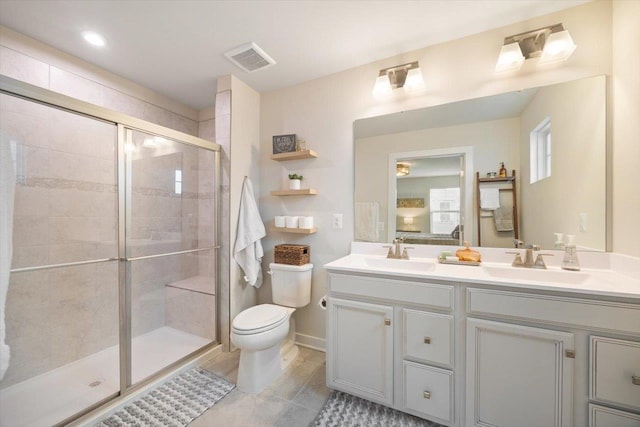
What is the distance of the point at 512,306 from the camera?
120 cm

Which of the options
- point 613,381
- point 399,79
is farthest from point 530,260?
point 399,79

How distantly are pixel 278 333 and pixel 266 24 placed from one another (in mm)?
2098

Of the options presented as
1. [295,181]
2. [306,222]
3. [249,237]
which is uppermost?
[295,181]

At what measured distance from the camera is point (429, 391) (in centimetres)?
136

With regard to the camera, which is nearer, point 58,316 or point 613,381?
point 613,381

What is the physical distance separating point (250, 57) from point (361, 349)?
2.24 m

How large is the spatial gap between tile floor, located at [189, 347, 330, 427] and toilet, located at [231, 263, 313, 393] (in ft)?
0.25

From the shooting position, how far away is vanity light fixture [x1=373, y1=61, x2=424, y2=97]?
1.83 metres

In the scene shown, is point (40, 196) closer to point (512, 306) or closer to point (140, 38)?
point (140, 38)

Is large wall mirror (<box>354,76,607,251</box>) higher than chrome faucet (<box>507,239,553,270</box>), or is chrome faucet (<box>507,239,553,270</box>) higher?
large wall mirror (<box>354,76,607,251</box>)

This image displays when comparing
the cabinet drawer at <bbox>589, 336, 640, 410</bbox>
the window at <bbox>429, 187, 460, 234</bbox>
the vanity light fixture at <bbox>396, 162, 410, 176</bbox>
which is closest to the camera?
the cabinet drawer at <bbox>589, 336, 640, 410</bbox>

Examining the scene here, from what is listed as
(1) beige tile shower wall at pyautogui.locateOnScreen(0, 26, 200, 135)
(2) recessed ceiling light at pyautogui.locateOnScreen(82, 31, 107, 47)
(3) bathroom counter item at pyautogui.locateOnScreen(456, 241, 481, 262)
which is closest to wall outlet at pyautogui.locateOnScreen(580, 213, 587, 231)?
(3) bathroom counter item at pyautogui.locateOnScreen(456, 241, 481, 262)

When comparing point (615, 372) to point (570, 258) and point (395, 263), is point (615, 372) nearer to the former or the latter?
point (570, 258)

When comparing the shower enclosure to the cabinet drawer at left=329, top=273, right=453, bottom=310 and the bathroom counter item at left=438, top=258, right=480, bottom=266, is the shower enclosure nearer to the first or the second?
the cabinet drawer at left=329, top=273, right=453, bottom=310
